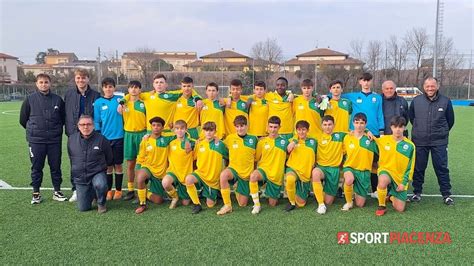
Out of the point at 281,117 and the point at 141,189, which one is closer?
the point at 141,189

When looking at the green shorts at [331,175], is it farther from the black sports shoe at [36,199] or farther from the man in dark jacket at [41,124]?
the black sports shoe at [36,199]

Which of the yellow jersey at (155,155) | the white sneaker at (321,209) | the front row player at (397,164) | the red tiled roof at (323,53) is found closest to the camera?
the white sneaker at (321,209)

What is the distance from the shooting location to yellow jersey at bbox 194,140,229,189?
480 centimetres

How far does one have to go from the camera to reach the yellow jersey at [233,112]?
17.9 feet

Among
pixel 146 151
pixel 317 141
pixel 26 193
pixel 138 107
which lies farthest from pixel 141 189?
pixel 317 141

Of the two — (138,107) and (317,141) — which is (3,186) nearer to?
(138,107)

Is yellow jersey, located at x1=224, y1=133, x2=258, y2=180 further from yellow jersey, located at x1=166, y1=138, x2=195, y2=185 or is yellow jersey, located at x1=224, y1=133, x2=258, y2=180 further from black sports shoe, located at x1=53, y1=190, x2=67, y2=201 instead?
black sports shoe, located at x1=53, y1=190, x2=67, y2=201

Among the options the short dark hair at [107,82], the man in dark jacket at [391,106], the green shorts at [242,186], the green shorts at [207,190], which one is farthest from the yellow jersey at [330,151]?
the short dark hair at [107,82]

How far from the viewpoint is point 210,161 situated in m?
4.81

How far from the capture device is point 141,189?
15.8 ft

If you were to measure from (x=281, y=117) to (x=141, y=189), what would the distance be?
84.9 inches

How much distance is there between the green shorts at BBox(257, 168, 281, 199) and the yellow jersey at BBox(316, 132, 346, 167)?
25.5 inches

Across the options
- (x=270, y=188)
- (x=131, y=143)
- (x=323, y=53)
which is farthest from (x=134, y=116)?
(x=323, y=53)

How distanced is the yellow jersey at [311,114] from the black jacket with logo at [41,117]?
333cm
